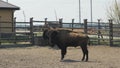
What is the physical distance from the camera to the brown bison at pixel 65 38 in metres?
16.3

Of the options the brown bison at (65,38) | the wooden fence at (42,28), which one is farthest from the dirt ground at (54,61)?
the wooden fence at (42,28)

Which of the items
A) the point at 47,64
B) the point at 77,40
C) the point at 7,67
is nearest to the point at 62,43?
the point at 77,40

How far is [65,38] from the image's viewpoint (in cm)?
1662

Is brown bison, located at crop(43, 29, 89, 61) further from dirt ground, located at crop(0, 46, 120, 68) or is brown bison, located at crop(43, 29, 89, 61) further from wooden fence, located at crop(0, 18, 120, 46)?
wooden fence, located at crop(0, 18, 120, 46)

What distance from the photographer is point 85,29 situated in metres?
26.7

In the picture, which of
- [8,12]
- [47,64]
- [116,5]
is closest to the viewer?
[47,64]

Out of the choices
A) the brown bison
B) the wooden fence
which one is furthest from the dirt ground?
the wooden fence

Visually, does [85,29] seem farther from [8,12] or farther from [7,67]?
[7,67]

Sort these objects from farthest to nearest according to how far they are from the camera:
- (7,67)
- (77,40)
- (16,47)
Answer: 1. (16,47)
2. (77,40)
3. (7,67)

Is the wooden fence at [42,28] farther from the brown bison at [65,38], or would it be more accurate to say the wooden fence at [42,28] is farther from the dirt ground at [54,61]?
the brown bison at [65,38]

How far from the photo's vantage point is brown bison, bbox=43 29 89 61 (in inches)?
641

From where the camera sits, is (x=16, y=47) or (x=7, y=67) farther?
(x=16, y=47)

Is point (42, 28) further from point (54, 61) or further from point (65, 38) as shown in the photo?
point (54, 61)

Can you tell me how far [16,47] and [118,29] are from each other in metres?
8.00
